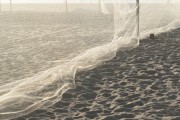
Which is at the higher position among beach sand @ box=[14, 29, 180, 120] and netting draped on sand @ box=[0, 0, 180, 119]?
netting draped on sand @ box=[0, 0, 180, 119]

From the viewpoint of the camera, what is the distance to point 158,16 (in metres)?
19.6

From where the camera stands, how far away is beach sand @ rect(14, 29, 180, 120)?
5.55m

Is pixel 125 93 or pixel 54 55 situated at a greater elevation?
pixel 54 55

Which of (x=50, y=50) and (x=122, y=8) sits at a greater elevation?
(x=122, y=8)

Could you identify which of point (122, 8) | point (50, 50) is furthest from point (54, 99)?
point (122, 8)

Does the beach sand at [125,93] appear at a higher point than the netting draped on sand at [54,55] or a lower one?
lower

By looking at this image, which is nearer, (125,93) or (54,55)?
(125,93)

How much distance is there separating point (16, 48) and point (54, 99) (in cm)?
597

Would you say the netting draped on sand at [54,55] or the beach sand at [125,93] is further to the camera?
the netting draped on sand at [54,55]

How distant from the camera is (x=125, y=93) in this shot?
6.65 meters

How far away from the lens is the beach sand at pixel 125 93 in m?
5.55

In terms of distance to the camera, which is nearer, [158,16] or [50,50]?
[50,50]

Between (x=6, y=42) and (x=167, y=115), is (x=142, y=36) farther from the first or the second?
(x=167, y=115)

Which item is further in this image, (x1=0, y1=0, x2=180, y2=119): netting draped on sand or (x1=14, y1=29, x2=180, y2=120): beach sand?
(x1=0, y1=0, x2=180, y2=119): netting draped on sand
